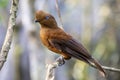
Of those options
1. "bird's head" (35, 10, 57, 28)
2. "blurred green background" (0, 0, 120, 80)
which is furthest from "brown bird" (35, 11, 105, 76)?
"blurred green background" (0, 0, 120, 80)

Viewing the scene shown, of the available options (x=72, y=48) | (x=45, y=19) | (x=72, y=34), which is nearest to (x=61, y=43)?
(x=72, y=48)

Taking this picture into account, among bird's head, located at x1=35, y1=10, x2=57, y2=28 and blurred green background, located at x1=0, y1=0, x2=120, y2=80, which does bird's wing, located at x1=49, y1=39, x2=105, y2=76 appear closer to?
bird's head, located at x1=35, y1=10, x2=57, y2=28

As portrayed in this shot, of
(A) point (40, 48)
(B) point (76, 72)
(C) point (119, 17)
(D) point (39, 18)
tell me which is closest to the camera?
(D) point (39, 18)

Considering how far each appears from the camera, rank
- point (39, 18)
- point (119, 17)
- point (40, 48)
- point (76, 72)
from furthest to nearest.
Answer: point (119, 17), point (40, 48), point (76, 72), point (39, 18)

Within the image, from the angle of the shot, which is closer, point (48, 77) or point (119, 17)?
point (48, 77)

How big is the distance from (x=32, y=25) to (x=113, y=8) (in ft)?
3.76

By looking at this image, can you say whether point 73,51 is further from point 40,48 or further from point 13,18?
point 40,48

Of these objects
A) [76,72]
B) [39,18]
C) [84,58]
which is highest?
[39,18]

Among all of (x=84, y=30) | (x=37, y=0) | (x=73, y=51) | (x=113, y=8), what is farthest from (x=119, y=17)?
(x=73, y=51)

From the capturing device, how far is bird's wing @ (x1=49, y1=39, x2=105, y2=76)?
2.33 m

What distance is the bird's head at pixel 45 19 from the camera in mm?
2245

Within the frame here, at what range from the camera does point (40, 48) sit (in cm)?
546

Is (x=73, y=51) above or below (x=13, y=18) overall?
below

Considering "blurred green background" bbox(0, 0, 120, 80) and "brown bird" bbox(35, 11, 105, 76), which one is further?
"blurred green background" bbox(0, 0, 120, 80)
